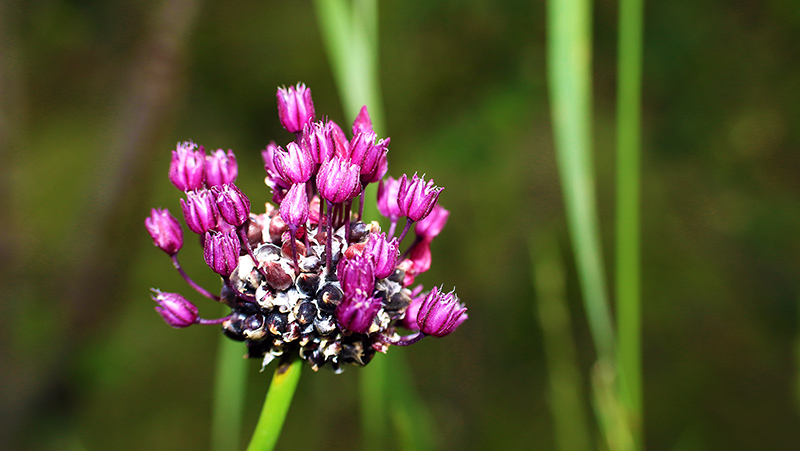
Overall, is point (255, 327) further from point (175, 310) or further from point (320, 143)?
point (320, 143)

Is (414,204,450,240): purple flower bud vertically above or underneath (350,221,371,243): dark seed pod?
above

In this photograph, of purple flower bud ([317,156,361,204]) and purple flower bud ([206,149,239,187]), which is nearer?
purple flower bud ([317,156,361,204])

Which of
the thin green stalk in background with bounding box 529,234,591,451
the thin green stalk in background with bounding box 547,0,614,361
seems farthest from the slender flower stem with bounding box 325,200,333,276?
the thin green stalk in background with bounding box 529,234,591,451

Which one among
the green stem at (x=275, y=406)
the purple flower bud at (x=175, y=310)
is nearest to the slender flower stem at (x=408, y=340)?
the green stem at (x=275, y=406)

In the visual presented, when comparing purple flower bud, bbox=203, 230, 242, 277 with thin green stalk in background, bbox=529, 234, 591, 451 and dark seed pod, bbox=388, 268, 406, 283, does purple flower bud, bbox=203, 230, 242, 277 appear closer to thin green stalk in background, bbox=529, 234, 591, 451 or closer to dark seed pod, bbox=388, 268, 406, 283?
dark seed pod, bbox=388, 268, 406, 283

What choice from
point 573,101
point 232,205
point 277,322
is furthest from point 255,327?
point 573,101

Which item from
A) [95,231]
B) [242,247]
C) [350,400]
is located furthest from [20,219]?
[242,247]

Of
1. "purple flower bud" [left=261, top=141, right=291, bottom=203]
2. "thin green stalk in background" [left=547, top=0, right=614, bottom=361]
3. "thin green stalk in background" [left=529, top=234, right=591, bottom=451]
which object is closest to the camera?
"thin green stalk in background" [left=547, top=0, right=614, bottom=361]
